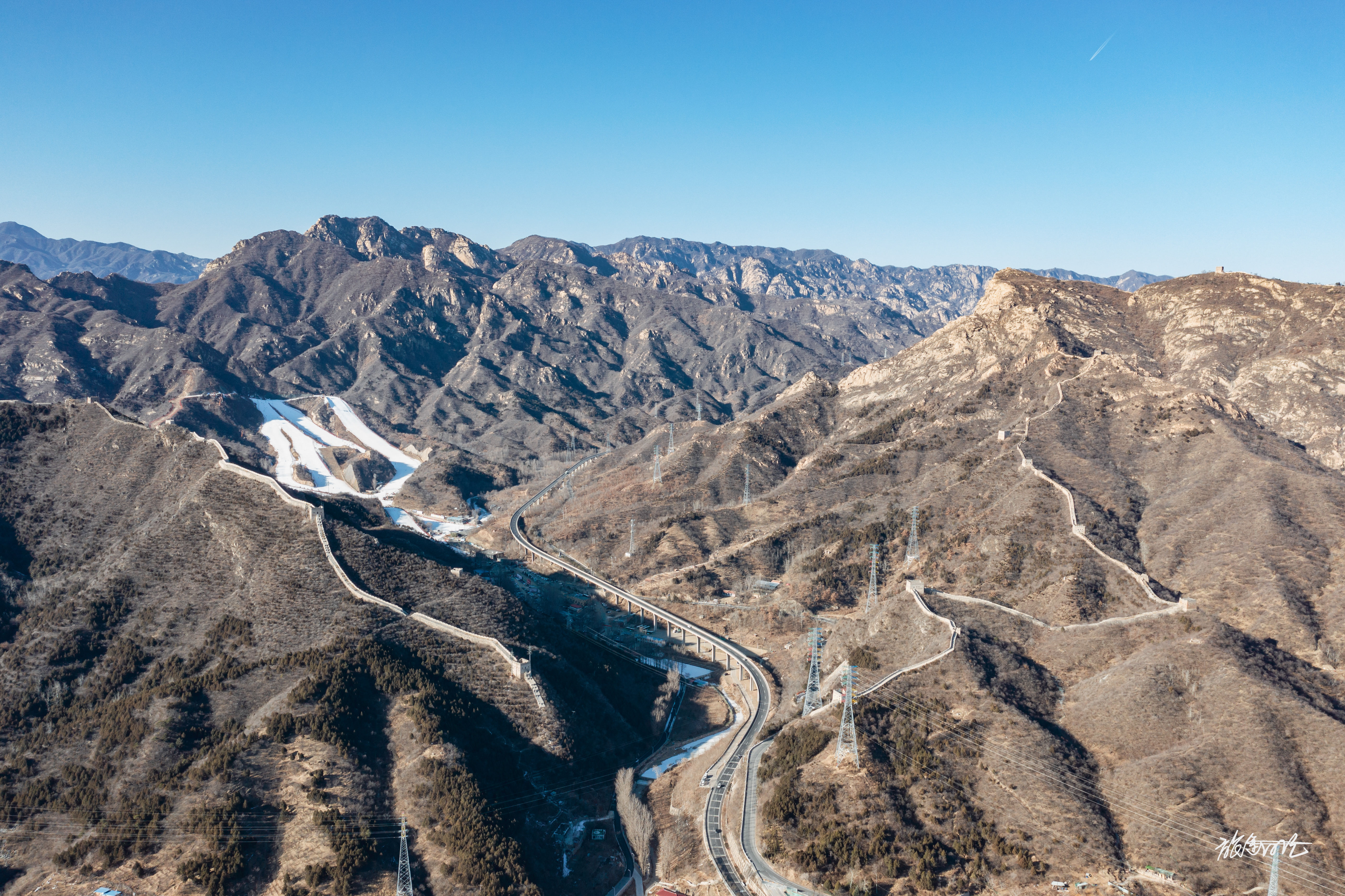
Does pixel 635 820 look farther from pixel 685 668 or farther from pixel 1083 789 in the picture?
pixel 685 668

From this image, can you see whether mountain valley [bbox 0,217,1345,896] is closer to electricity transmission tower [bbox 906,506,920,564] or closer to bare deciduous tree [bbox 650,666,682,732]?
bare deciduous tree [bbox 650,666,682,732]

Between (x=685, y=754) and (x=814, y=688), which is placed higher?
(x=814, y=688)

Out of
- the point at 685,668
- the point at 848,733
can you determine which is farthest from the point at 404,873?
the point at 685,668

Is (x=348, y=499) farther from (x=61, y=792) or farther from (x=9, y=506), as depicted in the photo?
(x=61, y=792)

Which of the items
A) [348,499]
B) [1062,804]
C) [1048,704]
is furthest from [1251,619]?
[348,499]

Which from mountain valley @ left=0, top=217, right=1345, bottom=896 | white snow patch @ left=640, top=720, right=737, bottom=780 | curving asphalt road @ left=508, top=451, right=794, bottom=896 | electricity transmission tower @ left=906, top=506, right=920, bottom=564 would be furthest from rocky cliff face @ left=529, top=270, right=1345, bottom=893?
white snow patch @ left=640, top=720, right=737, bottom=780
